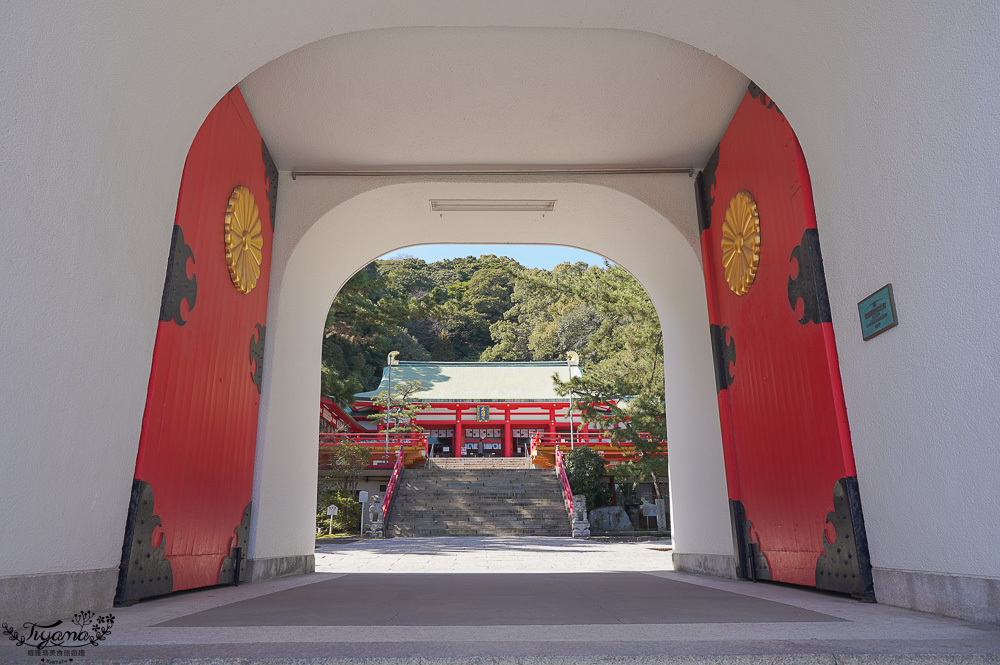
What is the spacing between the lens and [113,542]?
2.48m

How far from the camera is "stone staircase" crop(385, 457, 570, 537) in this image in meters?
13.6

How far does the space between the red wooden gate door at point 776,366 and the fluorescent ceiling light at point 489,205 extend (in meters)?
1.16

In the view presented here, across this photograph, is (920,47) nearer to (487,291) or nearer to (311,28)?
(311,28)

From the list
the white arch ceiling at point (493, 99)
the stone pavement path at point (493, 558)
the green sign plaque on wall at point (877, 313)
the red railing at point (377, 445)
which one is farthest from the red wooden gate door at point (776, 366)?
the red railing at point (377, 445)

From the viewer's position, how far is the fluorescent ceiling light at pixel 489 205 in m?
4.85

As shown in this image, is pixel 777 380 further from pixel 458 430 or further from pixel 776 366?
pixel 458 430

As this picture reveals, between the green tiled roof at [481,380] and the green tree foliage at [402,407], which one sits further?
the green tiled roof at [481,380]

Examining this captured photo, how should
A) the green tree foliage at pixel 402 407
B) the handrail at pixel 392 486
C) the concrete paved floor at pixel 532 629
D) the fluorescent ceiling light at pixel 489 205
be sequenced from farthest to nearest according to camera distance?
1. the green tree foliage at pixel 402 407
2. the handrail at pixel 392 486
3. the fluorescent ceiling light at pixel 489 205
4. the concrete paved floor at pixel 532 629

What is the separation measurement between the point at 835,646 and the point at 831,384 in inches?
56.4

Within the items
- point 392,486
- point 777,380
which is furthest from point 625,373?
point 777,380

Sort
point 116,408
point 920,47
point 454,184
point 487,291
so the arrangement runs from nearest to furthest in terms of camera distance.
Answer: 1. point 920,47
2. point 116,408
3. point 454,184
4. point 487,291

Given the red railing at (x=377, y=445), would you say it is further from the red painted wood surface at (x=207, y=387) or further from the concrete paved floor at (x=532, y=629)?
the concrete paved floor at (x=532, y=629)

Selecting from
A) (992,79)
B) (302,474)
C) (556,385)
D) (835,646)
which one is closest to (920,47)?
(992,79)

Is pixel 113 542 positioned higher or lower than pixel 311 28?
lower
